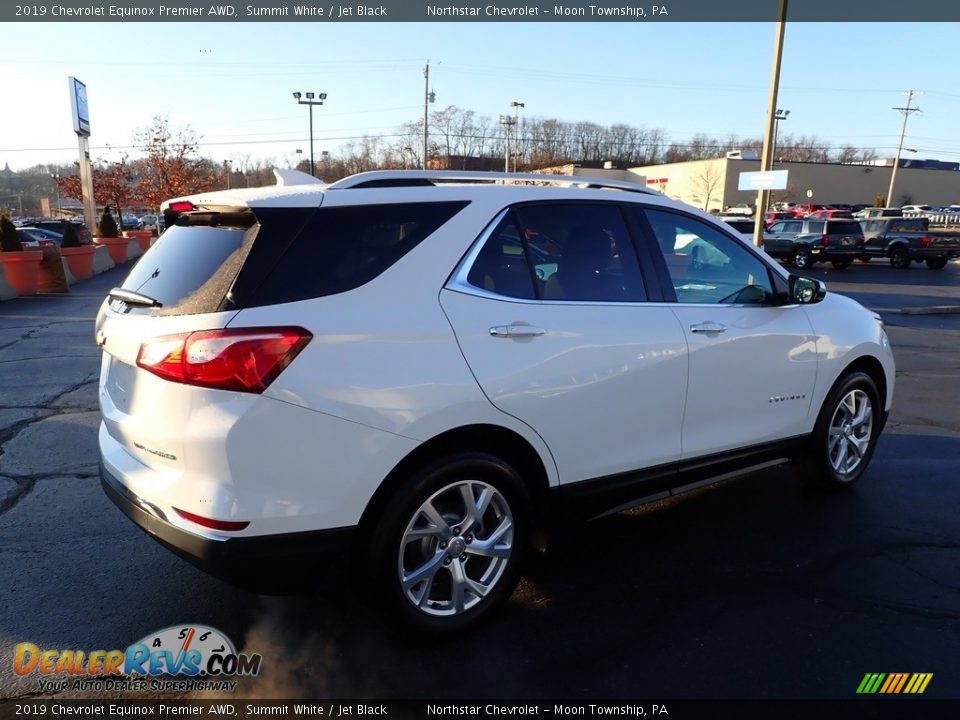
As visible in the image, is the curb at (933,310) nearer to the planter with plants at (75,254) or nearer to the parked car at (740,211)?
the planter with plants at (75,254)

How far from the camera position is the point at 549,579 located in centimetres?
350

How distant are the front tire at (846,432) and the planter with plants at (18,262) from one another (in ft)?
52.5

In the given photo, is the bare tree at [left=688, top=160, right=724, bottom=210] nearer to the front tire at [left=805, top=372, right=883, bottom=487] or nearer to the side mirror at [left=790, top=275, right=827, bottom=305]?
the front tire at [left=805, top=372, right=883, bottom=487]

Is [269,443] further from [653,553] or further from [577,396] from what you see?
[653,553]

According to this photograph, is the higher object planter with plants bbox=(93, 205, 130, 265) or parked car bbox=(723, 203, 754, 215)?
parked car bbox=(723, 203, 754, 215)

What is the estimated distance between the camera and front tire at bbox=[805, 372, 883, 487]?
174 inches

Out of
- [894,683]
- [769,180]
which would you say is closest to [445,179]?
[894,683]

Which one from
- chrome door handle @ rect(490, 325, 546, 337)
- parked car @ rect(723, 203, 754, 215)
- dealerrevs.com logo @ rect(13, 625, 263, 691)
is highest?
chrome door handle @ rect(490, 325, 546, 337)

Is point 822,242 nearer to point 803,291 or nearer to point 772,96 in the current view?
point 772,96

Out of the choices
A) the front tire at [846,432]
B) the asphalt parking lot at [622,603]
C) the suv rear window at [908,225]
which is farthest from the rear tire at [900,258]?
the front tire at [846,432]

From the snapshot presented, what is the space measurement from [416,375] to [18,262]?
51.7ft

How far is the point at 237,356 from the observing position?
7.82ft

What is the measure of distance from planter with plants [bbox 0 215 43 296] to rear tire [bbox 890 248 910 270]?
2857cm
